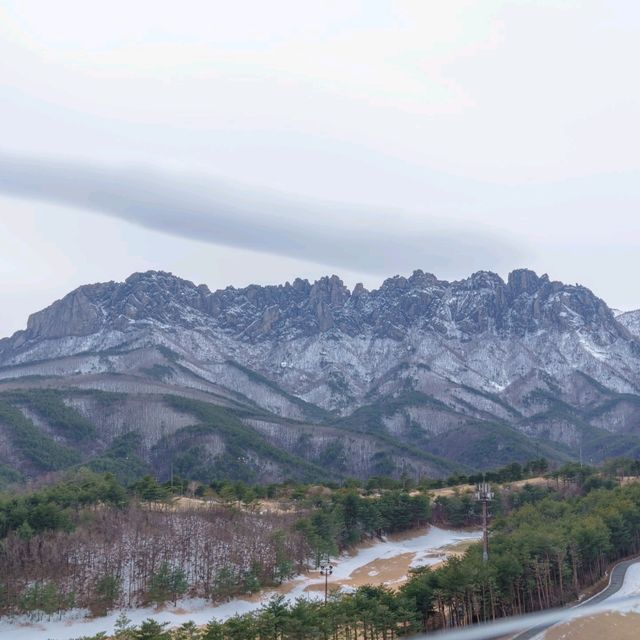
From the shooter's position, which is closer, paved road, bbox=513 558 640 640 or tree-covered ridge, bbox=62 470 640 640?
tree-covered ridge, bbox=62 470 640 640

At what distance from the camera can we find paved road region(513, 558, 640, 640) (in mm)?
54594

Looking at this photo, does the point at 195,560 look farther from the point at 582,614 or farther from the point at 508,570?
the point at 582,614

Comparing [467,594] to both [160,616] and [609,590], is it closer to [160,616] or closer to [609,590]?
[609,590]

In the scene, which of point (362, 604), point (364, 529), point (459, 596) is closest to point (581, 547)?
point (459, 596)

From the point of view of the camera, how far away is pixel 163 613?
7488 centimetres

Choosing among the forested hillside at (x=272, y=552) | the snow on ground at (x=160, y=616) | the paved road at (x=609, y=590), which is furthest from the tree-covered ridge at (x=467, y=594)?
the snow on ground at (x=160, y=616)

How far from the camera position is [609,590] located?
68.9 metres

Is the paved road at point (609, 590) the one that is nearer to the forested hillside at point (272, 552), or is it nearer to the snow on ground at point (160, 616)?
the forested hillside at point (272, 552)

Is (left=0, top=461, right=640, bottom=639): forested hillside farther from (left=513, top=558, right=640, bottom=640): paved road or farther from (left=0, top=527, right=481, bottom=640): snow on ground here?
(left=513, top=558, right=640, bottom=640): paved road

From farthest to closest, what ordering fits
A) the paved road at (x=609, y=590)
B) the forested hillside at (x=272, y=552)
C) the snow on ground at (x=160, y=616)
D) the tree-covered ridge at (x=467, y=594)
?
the snow on ground at (x=160, y=616)
the forested hillside at (x=272, y=552)
the paved road at (x=609, y=590)
the tree-covered ridge at (x=467, y=594)

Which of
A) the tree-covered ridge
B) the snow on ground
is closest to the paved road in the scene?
the tree-covered ridge

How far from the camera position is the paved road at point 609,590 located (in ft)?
179

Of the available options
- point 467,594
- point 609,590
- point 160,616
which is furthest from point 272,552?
point 609,590

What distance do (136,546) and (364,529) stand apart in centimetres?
4091
